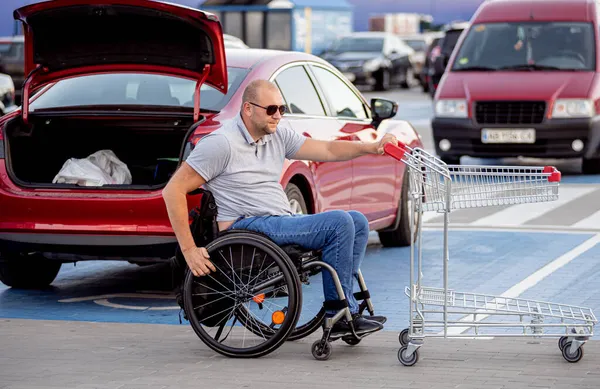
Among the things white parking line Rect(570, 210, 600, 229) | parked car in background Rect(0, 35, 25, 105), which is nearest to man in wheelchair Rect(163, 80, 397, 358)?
white parking line Rect(570, 210, 600, 229)

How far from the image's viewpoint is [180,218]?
21.4 feet

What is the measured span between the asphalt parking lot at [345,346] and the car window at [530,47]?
4.56 metres

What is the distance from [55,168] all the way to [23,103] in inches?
23.0

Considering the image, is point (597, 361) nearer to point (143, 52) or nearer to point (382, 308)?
point (382, 308)

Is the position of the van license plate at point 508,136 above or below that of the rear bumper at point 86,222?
below

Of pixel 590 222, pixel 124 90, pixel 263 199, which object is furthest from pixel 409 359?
pixel 590 222

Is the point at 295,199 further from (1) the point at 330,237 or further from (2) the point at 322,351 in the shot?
(2) the point at 322,351

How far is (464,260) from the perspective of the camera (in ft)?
31.9

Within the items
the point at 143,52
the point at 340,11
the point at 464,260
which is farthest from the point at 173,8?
the point at 340,11

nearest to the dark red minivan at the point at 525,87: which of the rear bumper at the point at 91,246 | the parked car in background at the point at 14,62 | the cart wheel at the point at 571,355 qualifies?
the rear bumper at the point at 91,246

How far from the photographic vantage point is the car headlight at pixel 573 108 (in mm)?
15227

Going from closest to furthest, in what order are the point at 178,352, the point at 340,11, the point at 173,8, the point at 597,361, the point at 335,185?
the point at 597,361 < the point at 178,352 < the point at 173,8 < the point at 335,185 < the point at 340,11

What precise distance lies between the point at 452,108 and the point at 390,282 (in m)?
7.30

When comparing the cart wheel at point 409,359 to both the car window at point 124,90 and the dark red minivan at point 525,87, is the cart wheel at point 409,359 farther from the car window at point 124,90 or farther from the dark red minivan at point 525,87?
the dark red minivan at point 525,87
